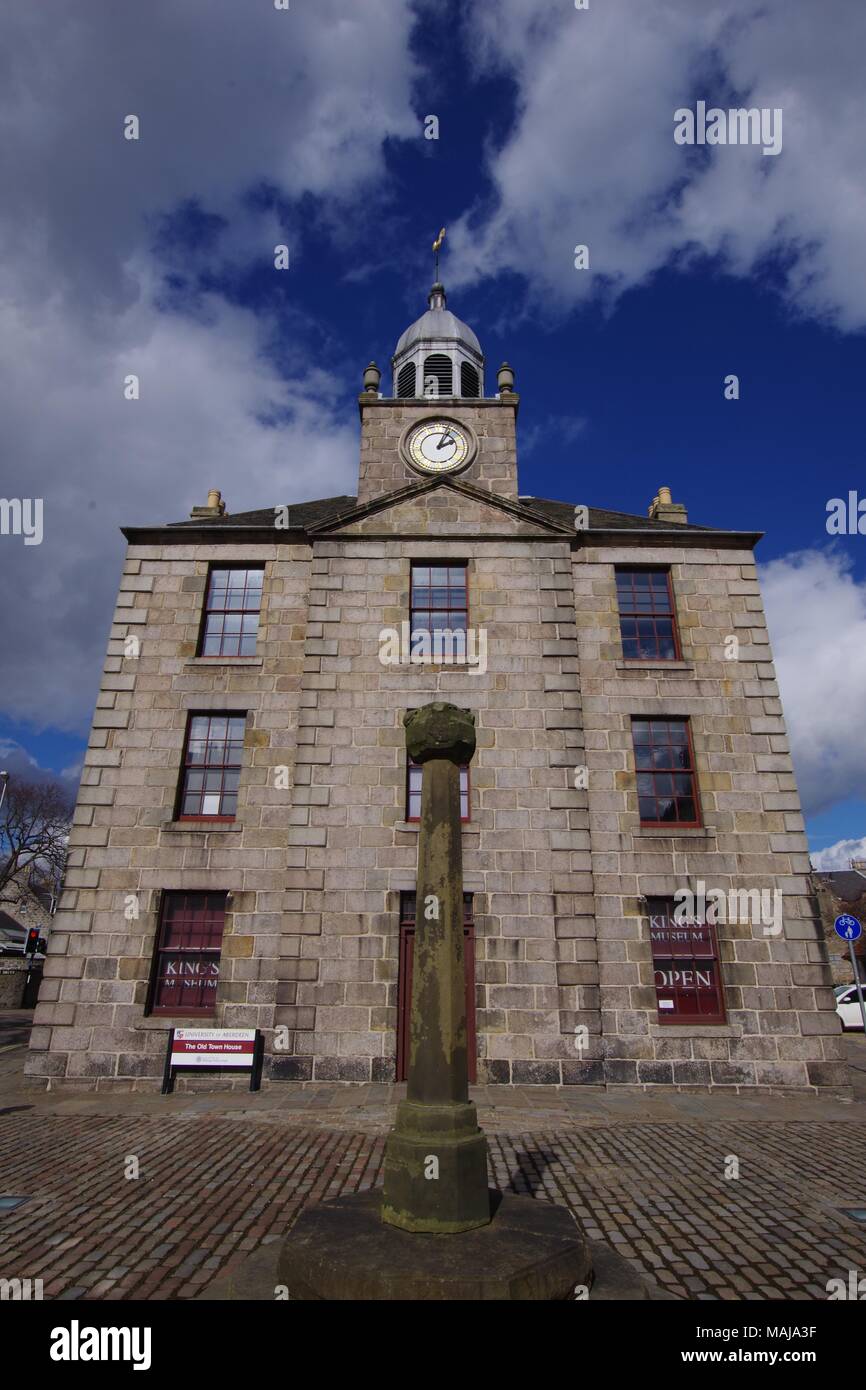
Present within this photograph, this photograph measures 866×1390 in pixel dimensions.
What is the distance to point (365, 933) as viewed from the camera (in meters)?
12.5

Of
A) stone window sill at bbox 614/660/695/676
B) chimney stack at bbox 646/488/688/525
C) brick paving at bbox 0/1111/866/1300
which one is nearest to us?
brick paving at bbox 0/1111/866/1300

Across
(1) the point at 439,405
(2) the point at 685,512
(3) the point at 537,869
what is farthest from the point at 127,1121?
(2) the point at 685,512

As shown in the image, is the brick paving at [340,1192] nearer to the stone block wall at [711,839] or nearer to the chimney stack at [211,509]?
the stone block wall at [711,839]

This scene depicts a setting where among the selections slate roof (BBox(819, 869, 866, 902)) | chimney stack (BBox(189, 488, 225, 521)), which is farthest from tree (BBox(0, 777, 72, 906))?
slate roof (BBox(819, 869, 866, 902))

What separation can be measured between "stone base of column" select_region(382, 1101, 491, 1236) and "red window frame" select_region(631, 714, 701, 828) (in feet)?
31.6

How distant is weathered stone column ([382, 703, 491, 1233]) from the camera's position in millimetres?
4754

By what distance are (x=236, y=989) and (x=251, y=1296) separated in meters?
8.65

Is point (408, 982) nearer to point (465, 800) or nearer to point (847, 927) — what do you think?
point (465, 800)

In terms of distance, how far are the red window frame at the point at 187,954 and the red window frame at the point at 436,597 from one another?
6587mm

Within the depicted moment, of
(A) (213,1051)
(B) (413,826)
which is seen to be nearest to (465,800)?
(B) (413,826)

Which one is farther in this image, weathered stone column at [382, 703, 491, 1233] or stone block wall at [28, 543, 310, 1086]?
stone block wall at [28, 543, 310, 1086]

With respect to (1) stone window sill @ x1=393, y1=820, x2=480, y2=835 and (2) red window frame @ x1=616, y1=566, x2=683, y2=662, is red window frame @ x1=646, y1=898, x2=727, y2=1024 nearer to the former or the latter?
(1) stone window sill @ x1=393, y1=820, x2=480, y2=835

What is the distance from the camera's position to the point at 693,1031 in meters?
12.2

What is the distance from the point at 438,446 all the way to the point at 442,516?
216 centimetres
